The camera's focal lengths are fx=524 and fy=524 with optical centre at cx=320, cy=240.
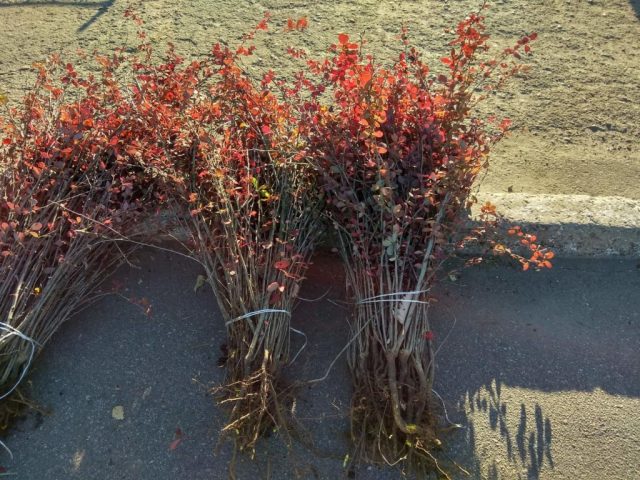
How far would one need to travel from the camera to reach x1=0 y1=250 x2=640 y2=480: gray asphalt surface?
228cm

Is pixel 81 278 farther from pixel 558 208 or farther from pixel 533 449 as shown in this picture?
pixel 558 208

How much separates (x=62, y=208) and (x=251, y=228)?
98 centimetres

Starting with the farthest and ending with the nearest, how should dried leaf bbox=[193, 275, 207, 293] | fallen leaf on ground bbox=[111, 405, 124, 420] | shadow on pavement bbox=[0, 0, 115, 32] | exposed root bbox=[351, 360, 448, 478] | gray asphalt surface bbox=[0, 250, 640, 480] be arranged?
shadow on pavement bbox=[0, 0, 115, 32] → dried leaf bbox=[193, 275, 207, 293] → fallen leaf on ground bbox=[111, 405, 124, 420] → gray asphalt surface bbox=[0, 250, 640, 480] → exposed root bbox=[351, 360, 448, 478]

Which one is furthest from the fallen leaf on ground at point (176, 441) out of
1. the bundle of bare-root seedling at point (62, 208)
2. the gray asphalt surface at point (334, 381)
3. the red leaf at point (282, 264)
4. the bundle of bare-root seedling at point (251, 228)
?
the red leaf at point (282, 264)

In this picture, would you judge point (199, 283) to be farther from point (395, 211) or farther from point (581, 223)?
point (581, 223)

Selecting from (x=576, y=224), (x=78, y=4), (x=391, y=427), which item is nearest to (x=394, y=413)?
(x=391, y=427)

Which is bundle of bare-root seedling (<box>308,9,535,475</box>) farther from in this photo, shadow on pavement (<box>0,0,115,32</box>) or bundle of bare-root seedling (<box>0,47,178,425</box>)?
shadow on pavement (<box>0,0,115,32</box>)

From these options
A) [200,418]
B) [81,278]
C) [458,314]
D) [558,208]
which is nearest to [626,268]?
[558,208]

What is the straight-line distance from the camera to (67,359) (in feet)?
8.54

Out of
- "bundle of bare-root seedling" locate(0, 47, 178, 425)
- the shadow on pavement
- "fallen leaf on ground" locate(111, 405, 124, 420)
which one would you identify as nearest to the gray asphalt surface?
"fallen leaf on ground" locate(111, 405, 124, 420)

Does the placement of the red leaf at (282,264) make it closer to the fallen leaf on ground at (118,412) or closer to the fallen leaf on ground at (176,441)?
the fallen leaf on ground at (176,441)

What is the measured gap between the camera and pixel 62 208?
106 inches

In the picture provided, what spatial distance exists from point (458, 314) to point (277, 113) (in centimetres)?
141

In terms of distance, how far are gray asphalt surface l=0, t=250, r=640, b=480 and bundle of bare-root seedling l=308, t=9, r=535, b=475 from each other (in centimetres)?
17
